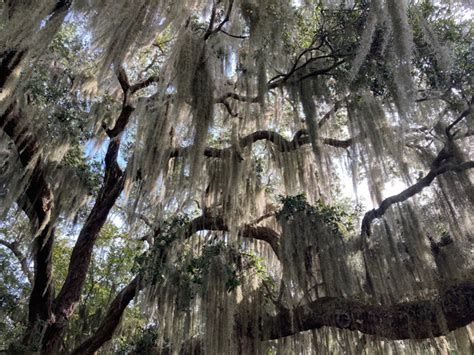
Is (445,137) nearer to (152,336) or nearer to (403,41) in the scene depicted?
(403,41)

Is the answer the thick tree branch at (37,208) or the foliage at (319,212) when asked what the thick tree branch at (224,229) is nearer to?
the foliage at (319,212)

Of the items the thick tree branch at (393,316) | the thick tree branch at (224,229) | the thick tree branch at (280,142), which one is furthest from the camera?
the thick tree branch at (280,142)

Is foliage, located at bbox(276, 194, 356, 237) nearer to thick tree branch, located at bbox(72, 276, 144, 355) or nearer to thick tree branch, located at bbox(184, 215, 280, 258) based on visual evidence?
thick tree branch, located at bbox(184, 215, 280, 258)

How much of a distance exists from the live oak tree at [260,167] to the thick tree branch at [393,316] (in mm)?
13

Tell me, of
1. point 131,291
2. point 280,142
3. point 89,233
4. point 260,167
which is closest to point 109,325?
point 131,291

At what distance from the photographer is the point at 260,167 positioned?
16.5ft

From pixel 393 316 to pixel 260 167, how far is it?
2237 mm

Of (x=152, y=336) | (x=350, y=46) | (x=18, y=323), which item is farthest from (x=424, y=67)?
(x=18, y=323)

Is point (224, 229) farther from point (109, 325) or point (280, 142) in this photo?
point (109, 325)

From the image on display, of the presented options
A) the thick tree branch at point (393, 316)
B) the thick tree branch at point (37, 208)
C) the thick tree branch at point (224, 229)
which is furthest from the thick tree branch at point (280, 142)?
the thick tree branch at point (393, 316)

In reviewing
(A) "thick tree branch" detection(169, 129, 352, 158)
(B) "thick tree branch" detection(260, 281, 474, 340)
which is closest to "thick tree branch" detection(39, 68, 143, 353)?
(A) "thick tree branch" detection(169, 129, 352, 158)

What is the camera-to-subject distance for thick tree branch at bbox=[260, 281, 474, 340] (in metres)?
3.24

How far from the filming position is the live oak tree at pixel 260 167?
3.35 meters

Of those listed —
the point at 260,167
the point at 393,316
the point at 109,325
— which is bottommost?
the point at 393,316
